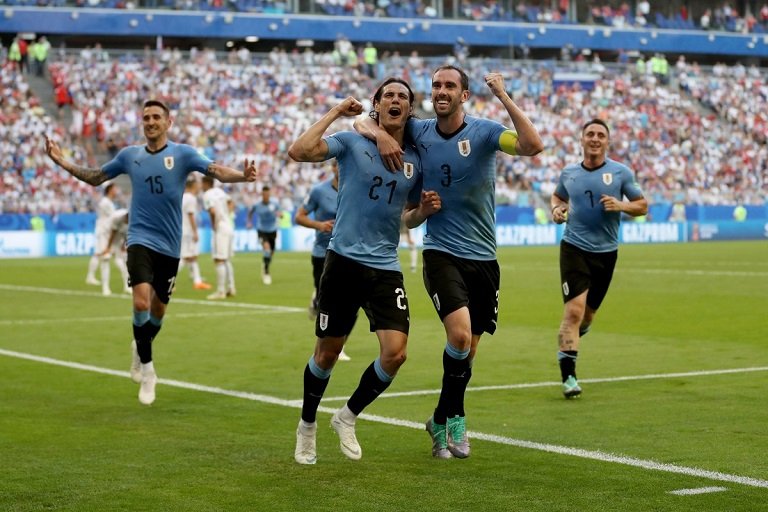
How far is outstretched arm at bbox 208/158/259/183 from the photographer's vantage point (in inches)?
413

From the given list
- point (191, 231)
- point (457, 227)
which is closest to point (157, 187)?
point (457, 227)

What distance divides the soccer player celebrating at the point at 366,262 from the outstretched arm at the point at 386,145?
0.16 ft

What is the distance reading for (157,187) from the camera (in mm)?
11547

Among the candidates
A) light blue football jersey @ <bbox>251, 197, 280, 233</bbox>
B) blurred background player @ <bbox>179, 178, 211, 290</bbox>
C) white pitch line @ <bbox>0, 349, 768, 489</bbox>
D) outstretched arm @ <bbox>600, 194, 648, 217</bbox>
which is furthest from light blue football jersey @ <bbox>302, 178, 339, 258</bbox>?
light blue football jersey @ <bbox>251, 197, 280, 233</bbox>

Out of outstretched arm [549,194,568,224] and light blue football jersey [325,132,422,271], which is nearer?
light blue football jersey [325,132,422,271]

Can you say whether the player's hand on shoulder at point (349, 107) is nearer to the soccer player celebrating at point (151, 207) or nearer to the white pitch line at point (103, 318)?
the soccer player celebrating at point (151, 207)

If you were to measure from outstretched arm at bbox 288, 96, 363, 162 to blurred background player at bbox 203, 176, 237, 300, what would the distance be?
1668 centimetres

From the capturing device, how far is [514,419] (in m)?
10.1

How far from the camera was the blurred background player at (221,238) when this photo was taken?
996 inches

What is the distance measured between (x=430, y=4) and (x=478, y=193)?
60.0m

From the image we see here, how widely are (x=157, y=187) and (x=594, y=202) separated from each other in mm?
3924

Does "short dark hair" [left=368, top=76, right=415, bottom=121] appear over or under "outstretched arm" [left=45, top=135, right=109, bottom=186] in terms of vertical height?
over

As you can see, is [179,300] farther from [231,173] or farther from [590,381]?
[231,173]

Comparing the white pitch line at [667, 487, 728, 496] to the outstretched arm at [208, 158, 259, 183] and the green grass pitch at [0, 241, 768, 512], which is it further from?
the outstretched arm at [208, 158, 259, 183]
